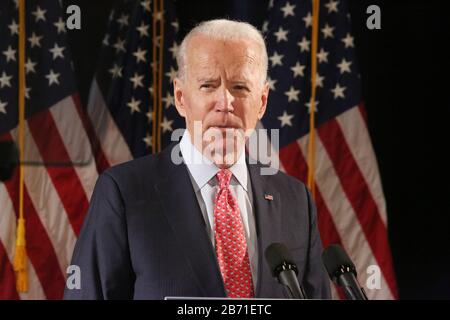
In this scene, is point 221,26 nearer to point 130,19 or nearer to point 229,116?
point 229,116

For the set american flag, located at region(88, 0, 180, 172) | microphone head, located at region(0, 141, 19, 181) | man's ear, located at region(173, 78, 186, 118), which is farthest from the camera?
american flag, located at region(88, 0, 180, 172)

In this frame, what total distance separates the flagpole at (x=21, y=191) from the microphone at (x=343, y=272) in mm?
1481

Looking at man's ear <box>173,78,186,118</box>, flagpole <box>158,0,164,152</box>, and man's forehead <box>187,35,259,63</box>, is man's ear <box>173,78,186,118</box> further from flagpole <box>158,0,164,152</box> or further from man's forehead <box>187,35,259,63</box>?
flagpole <box>158,0,164,152</box>

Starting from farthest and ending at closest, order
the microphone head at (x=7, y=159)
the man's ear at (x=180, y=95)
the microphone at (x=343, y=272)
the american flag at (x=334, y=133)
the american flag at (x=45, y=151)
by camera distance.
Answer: the american flag at (x=334, y=133) < the american flag at (x=45, y=151) < the man's ear at (x=180, y=95) < the microphone at (x=343, y=272) < the microphone head at (x=7, y=159)

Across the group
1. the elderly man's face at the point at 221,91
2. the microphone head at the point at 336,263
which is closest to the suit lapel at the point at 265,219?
the elderly man's face at the point at 221,91

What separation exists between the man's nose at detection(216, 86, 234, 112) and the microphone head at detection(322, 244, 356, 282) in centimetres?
62

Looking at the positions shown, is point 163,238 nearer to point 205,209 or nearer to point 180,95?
point 205,209

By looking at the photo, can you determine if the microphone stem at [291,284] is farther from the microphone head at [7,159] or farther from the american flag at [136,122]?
the american flag at [136,122]

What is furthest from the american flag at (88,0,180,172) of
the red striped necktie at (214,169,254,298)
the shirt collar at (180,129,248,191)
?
the red striped necktie at (214,169,254,298)

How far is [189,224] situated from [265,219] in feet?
0.77

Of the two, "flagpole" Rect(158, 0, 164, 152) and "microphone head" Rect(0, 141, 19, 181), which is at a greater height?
"flagpole" Rect(158, 0, 164, 152)

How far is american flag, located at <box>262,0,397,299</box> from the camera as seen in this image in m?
3.13

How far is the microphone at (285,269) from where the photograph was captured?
163 centimetres
